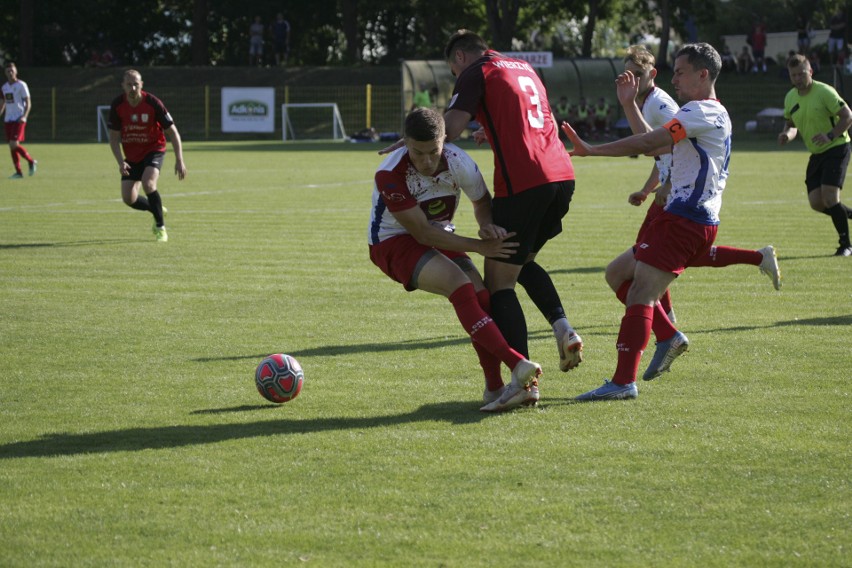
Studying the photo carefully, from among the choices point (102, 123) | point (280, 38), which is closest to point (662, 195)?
point (102, 123)

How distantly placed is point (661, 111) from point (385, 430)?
351cm

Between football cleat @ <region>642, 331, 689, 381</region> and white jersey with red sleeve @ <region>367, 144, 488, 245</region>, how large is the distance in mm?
1412

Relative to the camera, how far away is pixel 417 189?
6246mm

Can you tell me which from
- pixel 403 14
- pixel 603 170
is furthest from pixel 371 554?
pixel 403 14

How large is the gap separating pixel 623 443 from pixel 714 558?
1476 mm

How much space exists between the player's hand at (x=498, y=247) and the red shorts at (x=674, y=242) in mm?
840

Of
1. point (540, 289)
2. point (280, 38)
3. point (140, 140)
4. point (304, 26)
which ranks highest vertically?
point (304, 26)

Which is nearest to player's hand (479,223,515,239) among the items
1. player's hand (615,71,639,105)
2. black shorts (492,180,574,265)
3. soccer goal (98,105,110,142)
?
black shorts (492,180,574,265)

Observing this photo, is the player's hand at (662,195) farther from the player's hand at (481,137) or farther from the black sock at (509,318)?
the black sock at (509,318)

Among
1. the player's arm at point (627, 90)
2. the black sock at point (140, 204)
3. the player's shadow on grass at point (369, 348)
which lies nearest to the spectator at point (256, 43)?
the black sock at point (140, 204)

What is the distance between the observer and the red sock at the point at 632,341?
248 inches

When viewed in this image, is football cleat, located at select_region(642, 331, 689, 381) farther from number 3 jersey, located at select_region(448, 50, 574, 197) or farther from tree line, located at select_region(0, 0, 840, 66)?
tree line, located at select_region(0, 0, 840, 66)

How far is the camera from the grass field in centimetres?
415

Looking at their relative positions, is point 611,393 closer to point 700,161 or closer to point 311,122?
point 700,161
